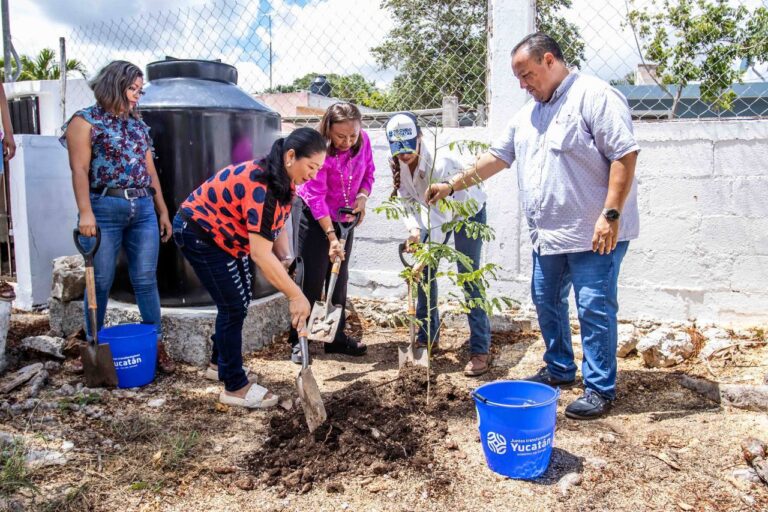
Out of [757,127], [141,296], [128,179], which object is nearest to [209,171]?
[128,179]

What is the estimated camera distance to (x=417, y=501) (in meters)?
2.51

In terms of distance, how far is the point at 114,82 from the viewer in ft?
11.8

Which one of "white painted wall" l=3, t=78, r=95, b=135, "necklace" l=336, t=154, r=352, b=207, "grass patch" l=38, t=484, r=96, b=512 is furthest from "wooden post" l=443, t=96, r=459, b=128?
"white painted wall" l=3, t=78, r=95, b=135

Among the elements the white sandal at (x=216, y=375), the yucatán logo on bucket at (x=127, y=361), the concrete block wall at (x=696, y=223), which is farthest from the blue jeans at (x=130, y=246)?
the concrete block wall at (x=696, y=223)

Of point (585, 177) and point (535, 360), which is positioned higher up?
point (585, 177)

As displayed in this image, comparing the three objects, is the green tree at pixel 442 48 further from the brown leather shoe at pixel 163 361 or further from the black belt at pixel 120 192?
the brown leather shoe at pixel 163 361

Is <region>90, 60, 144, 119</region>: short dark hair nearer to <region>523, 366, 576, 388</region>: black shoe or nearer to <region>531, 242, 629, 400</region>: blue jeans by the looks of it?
<region>531, 242, 629, 400</region>: blue jeans

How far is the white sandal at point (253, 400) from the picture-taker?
3500 mm

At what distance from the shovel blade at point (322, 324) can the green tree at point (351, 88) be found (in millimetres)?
2331

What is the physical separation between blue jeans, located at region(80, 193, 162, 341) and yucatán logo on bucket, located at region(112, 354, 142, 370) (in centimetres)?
22

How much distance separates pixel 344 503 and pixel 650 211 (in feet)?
10.5

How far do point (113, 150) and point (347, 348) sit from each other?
78.9 inches

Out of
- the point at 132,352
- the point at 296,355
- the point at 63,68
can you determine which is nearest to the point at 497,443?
the point at 296,355

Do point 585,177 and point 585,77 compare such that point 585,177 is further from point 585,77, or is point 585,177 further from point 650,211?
point 650,211
